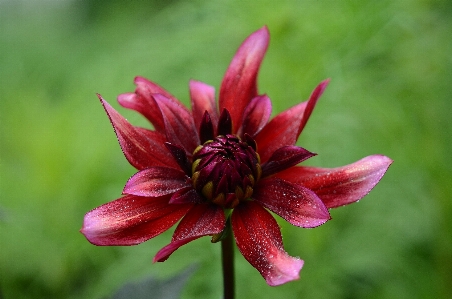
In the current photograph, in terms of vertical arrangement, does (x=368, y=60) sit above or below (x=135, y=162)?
below

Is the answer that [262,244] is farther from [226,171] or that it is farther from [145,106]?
[145,106]

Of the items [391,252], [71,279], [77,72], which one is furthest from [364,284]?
[77,72]

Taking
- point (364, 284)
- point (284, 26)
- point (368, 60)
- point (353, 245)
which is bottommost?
point (364, 284)

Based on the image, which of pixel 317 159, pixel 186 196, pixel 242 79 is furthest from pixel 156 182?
pixel 317 159

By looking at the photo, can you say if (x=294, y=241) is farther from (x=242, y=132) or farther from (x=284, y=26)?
(x=242, y=132)

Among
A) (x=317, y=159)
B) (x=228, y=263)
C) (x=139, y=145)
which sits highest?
(x=139, y=145)

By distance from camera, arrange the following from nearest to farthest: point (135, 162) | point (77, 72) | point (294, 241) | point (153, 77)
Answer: point (135, 162) < point (294, 241) < point (153, 77) < point (77, 72)

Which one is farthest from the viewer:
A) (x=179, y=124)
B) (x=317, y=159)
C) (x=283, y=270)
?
(x=317, y=159)
